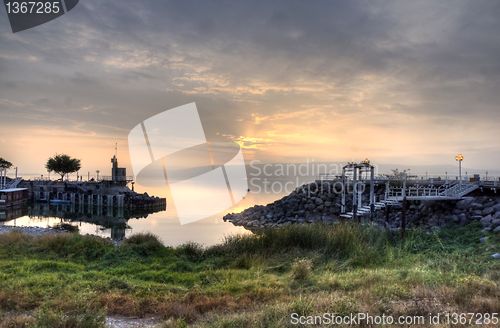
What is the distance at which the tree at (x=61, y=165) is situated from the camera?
3312 inches

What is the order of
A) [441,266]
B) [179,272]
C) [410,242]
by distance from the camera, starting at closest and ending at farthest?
[441,266]
[179,272]
[410,242]

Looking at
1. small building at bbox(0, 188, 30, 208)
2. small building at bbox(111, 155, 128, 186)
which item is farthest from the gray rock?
small building at bbox(111, 155, 128, 186)

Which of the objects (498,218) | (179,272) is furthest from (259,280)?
(498,218)

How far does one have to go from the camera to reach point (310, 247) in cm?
1445

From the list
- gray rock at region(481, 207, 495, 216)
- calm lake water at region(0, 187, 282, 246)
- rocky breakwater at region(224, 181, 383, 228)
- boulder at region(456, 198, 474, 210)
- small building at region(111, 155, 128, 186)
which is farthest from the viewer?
small building at region(111, 155, 128, 186)

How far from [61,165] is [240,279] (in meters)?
84.3

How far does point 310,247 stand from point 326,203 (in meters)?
24.8

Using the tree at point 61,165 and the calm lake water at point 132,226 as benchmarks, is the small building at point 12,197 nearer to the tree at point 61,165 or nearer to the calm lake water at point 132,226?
the calm lake water at point 132,226

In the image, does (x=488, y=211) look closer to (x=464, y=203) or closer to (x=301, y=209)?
(x=464, y=203)

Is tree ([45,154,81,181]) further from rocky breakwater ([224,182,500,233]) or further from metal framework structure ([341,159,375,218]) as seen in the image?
metal framework structure ([341,159,375,218])

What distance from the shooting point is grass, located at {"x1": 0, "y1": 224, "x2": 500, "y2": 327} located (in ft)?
22.3

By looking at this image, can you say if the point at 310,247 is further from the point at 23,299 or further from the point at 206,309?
the point at 23,299

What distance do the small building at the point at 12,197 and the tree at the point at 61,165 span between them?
18027mm

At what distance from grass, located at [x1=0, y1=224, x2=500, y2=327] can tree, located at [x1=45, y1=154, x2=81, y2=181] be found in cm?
7376
